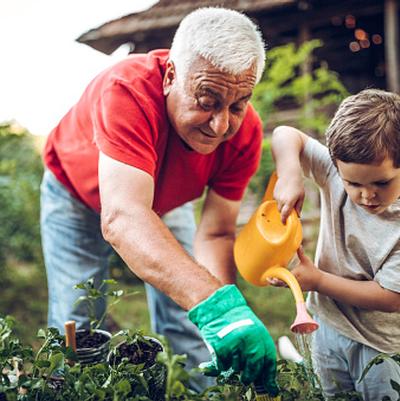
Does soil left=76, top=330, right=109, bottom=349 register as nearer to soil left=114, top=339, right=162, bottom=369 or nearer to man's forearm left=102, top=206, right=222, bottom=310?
soil left=114, top=339, right=162, bottom=369

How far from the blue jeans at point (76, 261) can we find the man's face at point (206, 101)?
2.45 feet

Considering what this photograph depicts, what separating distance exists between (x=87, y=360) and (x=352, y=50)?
24.2 ft

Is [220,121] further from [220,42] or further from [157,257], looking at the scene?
[157,257]

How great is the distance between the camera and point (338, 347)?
163 centimetres

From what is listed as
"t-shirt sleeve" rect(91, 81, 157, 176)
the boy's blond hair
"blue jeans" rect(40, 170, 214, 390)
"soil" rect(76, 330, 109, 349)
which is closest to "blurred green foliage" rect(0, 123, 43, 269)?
"blue jeans" rect(40, 170, 214, 390)

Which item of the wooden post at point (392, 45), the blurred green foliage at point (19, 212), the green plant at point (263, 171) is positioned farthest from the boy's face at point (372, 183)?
the wooden post at point (392, 45)

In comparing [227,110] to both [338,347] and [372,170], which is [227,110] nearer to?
[372,170]

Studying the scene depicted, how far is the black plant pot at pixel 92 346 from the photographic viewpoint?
→ 1441 mm

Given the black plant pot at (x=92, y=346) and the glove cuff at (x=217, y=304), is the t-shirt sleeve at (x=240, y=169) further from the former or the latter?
the glove cuff at (x=217, y=304)

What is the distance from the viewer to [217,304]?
1113 millimetres

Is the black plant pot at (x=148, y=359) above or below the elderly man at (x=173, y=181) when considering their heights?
below

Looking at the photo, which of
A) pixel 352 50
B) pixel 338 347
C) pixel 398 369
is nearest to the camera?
pixel 398 369

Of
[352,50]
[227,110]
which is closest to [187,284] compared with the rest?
[227,110]

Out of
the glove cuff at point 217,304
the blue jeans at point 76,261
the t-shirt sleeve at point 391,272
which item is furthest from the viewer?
the blue jeans at point 76,261
